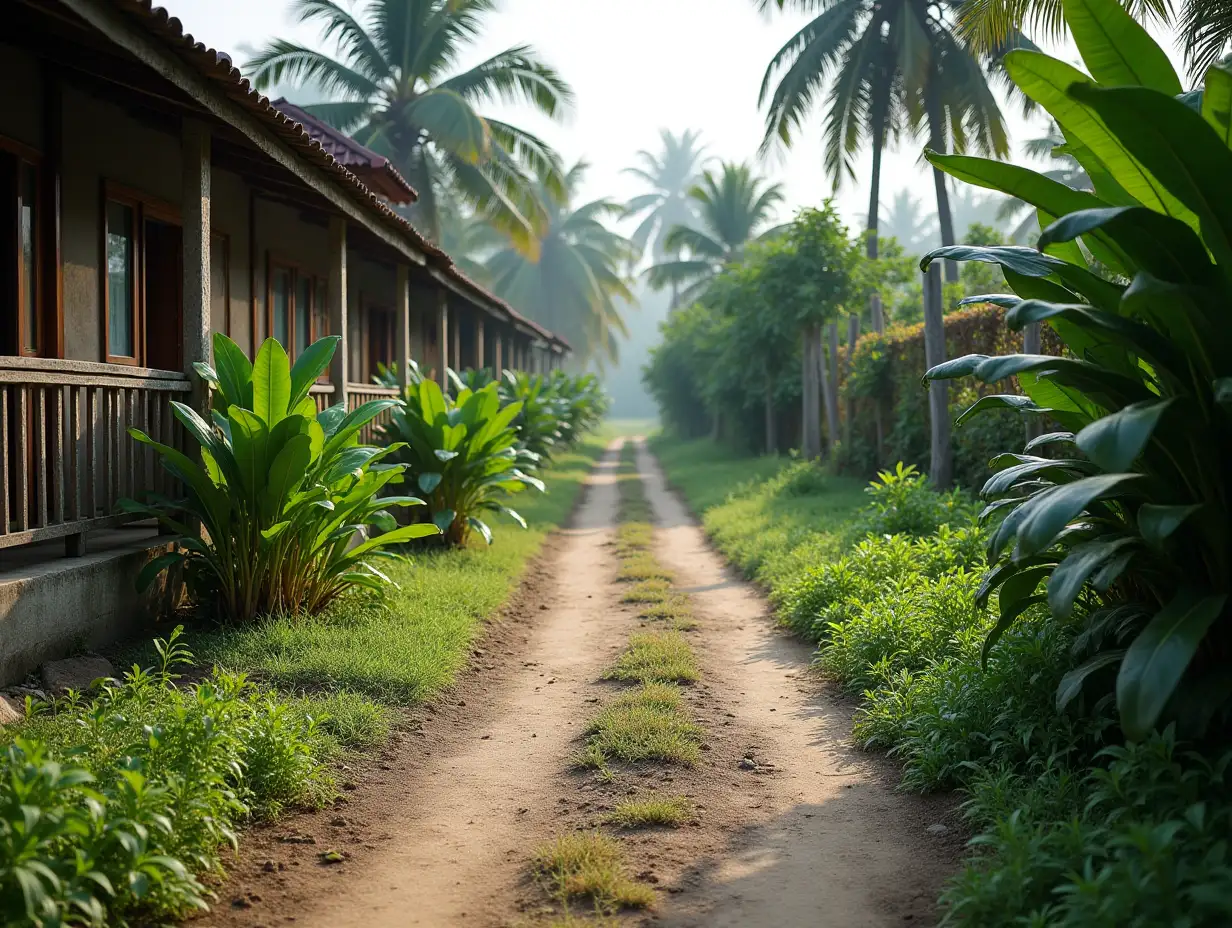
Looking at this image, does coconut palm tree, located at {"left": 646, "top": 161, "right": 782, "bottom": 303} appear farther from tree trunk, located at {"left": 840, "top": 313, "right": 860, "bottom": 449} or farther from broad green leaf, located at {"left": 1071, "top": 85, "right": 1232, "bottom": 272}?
broad green leaf, located at {"left": 1071, "top": 85, "right": 1232, "bottom": 272}

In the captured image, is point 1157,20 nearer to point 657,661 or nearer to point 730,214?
point 657,661

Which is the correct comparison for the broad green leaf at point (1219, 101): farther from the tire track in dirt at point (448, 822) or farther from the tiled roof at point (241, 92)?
the tiled roof at point (241, 92)

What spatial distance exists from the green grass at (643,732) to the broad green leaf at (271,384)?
2.69m

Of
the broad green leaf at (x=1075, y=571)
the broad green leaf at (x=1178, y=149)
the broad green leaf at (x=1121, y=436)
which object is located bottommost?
the broad green leaf at (x=1075, y=571)

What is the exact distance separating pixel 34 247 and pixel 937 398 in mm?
9456

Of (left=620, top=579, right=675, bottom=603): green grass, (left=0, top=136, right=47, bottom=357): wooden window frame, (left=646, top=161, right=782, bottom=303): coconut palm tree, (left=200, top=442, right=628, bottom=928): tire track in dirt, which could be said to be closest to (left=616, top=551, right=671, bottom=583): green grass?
(left=620, top=579, right=675, bottom=603): green grass

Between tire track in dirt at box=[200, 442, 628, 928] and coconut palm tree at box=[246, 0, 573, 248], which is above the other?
coconut palm tree at box=[246, 0, 573, 248]

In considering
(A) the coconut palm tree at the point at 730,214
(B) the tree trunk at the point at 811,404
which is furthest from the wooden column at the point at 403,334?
(A) the coconut palm tree at the point at 730,214

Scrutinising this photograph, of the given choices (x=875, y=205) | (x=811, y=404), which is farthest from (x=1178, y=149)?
(x=811, y=404)

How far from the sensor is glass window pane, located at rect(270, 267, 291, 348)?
40.5 feet

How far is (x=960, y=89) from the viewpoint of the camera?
1602cm

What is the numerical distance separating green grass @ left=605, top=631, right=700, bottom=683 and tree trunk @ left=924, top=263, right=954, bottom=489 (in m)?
6.41

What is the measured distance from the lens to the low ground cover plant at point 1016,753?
9.23 feet

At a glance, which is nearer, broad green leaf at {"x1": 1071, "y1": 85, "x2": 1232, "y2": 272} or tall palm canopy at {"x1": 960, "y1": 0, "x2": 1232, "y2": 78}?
broad green leaf at {"x1": 1071, "y1": 85, "x2": 1232, "y2": 272}
